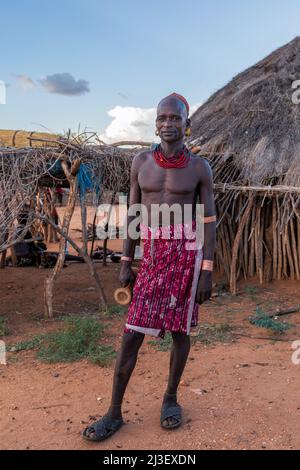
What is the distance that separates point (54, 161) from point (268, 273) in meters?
3.74

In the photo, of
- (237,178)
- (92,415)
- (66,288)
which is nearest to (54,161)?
(66,288)

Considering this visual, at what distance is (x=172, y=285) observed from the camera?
109 inches

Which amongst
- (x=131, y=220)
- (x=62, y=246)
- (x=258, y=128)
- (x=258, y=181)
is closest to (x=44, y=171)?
(x=62, y=246)

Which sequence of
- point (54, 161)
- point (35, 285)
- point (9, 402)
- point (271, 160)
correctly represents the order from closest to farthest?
point (9, 402)
point (54, 161)
point (271, 160)
point (35, 285)

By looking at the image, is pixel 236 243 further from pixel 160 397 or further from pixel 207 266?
pixel 207 266

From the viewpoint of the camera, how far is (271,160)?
6.98 metres

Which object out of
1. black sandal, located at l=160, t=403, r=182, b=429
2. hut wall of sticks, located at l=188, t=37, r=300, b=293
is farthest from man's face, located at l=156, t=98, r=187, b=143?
hut wall of sticks, located at l=188, t=37, r=300, b=293

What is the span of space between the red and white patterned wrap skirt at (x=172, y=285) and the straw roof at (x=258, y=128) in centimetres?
428

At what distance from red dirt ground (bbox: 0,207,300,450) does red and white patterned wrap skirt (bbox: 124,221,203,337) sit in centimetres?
64

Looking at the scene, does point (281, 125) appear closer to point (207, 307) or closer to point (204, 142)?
point (204, 142)

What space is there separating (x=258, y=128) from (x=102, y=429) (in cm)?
605

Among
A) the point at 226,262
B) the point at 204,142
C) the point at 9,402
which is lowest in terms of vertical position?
the point at 9,402

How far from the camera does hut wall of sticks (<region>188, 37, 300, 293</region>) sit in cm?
684

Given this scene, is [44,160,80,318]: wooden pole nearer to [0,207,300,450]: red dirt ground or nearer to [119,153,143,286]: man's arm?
[0,207,300,450]: red dirt ground
